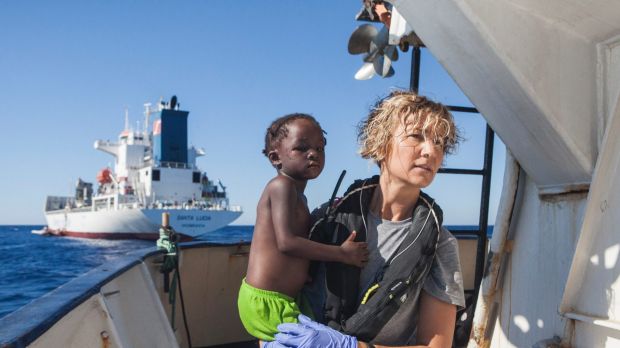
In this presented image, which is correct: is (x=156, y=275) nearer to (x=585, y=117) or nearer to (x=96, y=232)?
(x=585, y=117)

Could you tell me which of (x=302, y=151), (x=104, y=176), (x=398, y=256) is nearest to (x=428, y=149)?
(x=398, y=256)

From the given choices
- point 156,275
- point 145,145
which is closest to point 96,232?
point 145,145

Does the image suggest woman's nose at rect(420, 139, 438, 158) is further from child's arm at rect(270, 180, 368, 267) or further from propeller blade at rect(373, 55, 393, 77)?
propeller blade at rect(373, 55, 393, 77)

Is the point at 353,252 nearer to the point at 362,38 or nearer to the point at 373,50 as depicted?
the point at 373,50

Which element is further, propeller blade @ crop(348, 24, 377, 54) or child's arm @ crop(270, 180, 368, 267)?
propeller blade @ crop(348, 24, 377, 54)

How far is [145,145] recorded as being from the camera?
220ft

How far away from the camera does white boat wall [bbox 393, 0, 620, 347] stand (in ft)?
7.03

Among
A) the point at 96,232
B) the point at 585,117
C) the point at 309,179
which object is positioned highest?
the point at 585,117

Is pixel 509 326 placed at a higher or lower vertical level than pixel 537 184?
lower

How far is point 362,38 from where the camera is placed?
4.91 m

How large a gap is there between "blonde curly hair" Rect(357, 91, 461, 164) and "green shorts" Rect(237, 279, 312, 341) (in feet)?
2.01

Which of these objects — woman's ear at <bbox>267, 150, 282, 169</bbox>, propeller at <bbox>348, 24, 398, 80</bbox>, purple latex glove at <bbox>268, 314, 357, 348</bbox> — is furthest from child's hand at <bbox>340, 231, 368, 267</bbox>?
propeller at <bbox>348, 24, 398, 80</bbox>

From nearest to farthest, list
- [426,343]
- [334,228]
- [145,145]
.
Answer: [426,343], [334,228], [145,145]

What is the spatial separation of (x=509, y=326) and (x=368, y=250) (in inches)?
57.5
